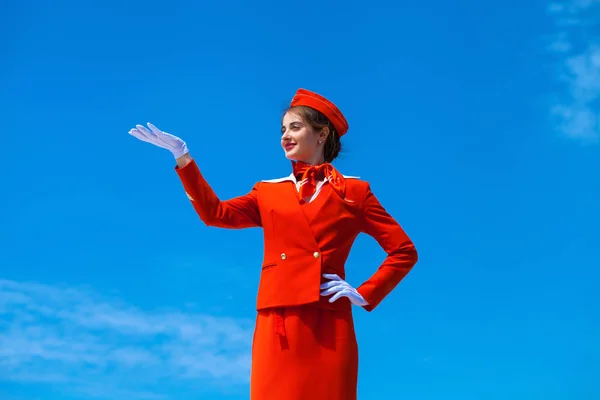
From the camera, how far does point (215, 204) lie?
208 inches

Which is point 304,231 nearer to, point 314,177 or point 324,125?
point 314,177

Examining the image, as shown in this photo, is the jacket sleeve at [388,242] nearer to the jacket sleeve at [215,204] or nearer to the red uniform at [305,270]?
the red uniform at [305,270]

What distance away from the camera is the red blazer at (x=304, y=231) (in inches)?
199

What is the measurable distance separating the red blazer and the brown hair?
0.89 feet

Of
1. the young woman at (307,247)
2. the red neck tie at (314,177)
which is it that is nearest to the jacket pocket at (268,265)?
the young woman at (307,247)

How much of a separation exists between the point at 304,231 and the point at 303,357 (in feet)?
2.48

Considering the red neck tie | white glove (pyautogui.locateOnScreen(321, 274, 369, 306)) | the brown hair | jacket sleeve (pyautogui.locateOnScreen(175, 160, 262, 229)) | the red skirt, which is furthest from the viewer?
the brown hair

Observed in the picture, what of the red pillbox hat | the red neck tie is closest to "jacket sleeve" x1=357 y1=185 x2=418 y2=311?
the red neck tie

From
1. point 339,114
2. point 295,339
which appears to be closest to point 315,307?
point 295,339

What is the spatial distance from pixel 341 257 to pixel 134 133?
147cm

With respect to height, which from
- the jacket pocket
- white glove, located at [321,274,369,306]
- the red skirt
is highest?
the jacket pocket

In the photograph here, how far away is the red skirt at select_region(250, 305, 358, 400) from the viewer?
4941mm

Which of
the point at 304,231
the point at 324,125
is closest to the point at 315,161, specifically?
the point at 324,125

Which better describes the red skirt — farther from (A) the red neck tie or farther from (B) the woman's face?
(B) the woman's face
